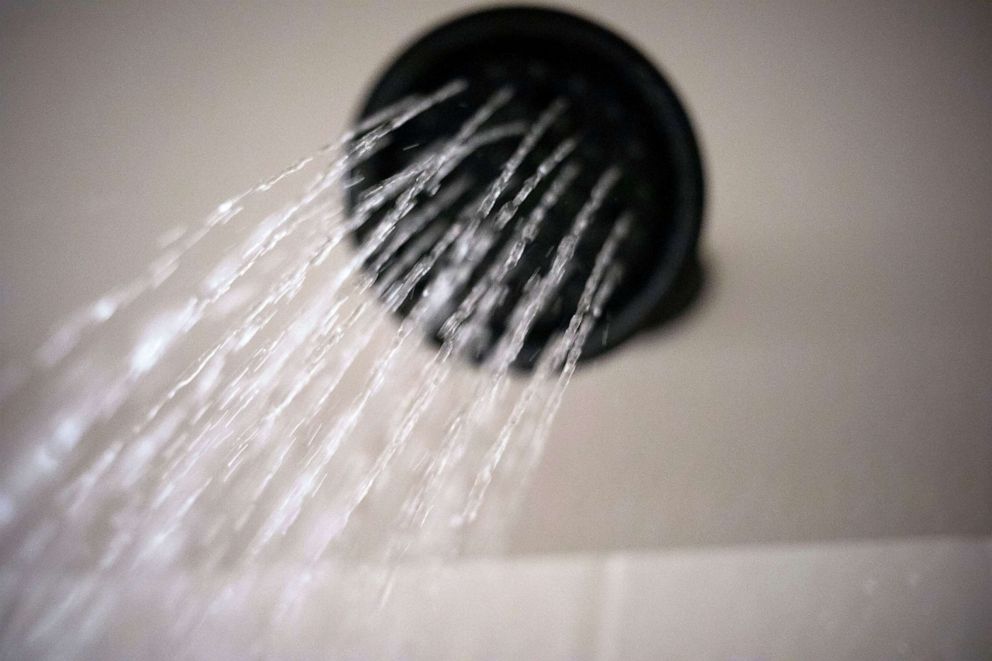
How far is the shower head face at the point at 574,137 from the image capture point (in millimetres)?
506

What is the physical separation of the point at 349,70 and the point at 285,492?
1.14 ft

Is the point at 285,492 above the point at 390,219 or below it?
below

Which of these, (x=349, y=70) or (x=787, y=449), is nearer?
(x=787, y=449)

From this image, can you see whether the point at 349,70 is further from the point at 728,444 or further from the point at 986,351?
the point at 986,351

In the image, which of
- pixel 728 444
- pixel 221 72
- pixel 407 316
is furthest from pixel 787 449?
pixel 221 72

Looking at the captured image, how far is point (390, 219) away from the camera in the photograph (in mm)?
515

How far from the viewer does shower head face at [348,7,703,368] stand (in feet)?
1.66

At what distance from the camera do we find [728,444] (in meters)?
0.57

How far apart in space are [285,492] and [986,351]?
51 cm

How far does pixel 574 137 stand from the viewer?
54cm

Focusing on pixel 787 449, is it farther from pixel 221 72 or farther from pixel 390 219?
pixel 221 72

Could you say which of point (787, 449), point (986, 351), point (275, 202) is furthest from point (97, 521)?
point (986, 351)

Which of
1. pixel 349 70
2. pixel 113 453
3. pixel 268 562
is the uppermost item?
pixel 349 70

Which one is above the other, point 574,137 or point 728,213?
point 574,137
